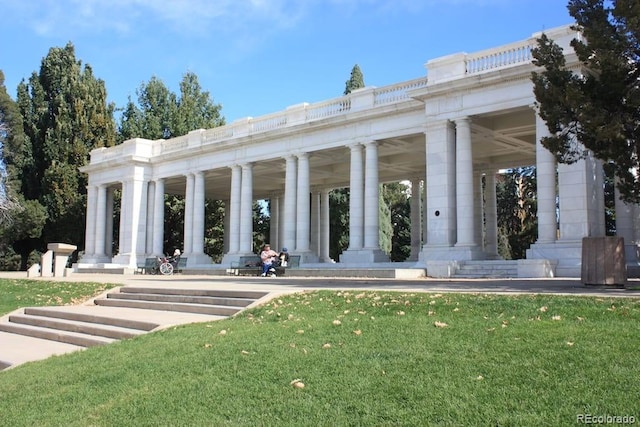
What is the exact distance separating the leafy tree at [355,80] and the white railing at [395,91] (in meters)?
27.8

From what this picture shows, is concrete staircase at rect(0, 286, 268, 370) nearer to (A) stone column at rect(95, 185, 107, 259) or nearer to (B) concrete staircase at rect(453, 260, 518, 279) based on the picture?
(B) concrete staircase at rect(453, 260, 518, 279)

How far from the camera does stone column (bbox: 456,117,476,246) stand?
28.1m

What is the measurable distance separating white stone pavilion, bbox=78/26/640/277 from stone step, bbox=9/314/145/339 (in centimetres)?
1640

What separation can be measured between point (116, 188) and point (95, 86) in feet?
39.9

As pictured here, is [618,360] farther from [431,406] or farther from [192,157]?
[192,157]

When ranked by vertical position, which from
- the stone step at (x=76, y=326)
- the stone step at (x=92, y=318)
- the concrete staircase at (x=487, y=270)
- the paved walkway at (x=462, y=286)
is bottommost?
the stone step at (x=76, y=326)

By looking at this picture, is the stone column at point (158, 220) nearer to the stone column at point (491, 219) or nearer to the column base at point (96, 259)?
the column base at point (96, 259)

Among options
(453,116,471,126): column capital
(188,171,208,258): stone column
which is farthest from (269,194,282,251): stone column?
(453,116,471,126): column capital

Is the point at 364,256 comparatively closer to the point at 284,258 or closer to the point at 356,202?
the point at 356,202

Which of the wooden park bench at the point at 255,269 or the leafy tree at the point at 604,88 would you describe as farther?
the wooden park bench at the point at 255,269

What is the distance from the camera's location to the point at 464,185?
28500 millimetres

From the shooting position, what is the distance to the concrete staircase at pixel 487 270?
25.1 meters

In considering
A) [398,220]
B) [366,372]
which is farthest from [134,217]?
[366,372]

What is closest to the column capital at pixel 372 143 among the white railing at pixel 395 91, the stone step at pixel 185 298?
the white railing at pixel 395 91
